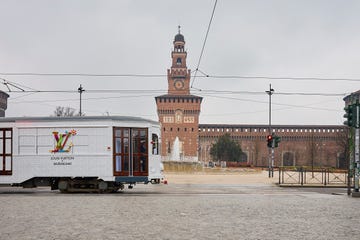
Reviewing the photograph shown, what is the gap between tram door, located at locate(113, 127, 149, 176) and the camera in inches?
704

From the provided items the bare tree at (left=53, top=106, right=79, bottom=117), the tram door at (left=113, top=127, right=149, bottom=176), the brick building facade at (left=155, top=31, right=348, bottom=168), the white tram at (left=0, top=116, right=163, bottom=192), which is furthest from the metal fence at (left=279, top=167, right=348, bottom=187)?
the brick building facade at (left=155, top=31, right=348, bottom=168)

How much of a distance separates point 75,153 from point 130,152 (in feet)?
7.33

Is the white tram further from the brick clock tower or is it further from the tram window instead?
the brick clock tower

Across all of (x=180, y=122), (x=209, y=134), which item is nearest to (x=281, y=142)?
(x=209, y=134)

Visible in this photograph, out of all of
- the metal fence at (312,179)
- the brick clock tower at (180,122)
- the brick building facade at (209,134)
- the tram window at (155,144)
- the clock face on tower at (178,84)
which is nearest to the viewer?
the tram window at (155,144)

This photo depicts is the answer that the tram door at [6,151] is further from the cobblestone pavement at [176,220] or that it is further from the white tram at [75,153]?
the cobblestone pavement at [176,220]

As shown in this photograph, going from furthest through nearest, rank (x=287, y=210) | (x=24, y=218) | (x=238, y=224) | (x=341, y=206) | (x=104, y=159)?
(x=104, y=159) < (x=341, y=206) < (x=287, y=210) < (x=24, y=218) < (x=238, y=224)

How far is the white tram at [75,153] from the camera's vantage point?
17.9 meters

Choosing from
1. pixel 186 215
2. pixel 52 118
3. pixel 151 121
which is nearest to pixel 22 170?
pixel 52 118

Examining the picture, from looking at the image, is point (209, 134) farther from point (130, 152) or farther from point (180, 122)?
point (130, 152)

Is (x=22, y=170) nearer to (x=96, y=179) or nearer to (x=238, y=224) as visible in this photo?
(x=96, y=179)

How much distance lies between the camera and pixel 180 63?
94875 millimetres

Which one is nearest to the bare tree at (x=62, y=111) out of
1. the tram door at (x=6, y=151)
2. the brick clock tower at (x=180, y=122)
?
the brick clock tower at (x=180, y=122)

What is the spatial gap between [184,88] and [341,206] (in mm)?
81028
